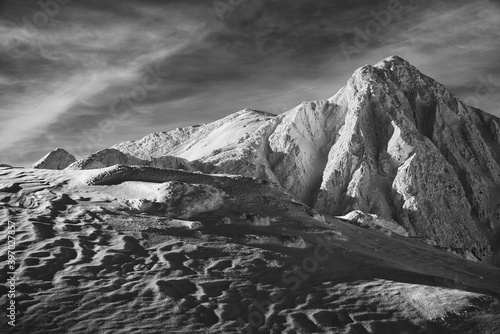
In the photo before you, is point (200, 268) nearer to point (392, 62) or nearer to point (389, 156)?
point (389, 156)

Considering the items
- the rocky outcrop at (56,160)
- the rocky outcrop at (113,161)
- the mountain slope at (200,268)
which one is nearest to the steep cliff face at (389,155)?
the rocky outcrop at (113,161)

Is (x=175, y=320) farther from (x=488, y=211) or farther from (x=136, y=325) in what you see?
(x=488, y=211)

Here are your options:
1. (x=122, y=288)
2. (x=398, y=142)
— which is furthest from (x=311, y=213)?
(x=398, y=142)

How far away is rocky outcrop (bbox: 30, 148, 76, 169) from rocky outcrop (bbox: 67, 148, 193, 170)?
33.8 feet

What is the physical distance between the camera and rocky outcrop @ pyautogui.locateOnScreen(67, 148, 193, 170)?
193ft

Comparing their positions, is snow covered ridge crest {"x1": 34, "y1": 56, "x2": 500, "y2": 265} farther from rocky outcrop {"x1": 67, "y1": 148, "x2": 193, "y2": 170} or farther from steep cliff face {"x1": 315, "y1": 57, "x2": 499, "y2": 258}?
rocky outcrop {"x1": 67, "y1": 148, "x2": 193, "y2": 170}

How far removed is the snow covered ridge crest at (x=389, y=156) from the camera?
100 meters

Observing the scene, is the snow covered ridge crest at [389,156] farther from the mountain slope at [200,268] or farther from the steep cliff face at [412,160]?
the mountain slope at [200,268]

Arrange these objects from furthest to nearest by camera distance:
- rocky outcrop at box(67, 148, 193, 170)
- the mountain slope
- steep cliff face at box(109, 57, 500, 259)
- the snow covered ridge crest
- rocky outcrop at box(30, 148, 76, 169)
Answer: steep cliff face at box(109, 57, 500, 259), the snow covered ridge crest, rocky outcrop at box(30, 148, 76, 169), rocky outcrop at box(67, 148, 193, 170), the mountain slope

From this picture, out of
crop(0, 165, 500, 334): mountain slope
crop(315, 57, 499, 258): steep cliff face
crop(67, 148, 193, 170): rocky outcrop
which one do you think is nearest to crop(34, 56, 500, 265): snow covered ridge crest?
crop(315, 57, 499, 258): steep cliff face

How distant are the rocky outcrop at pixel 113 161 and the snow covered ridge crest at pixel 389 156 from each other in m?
8.57

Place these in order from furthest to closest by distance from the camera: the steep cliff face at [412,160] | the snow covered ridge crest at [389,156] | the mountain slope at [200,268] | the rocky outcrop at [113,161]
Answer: the snow covered ridge crest at [389,156] → the steep cliff face at [412,160] → the rocky outcrop at [113,161] → the mountain slope at [200,268]

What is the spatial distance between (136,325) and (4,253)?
790cm

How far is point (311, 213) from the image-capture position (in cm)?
3027
